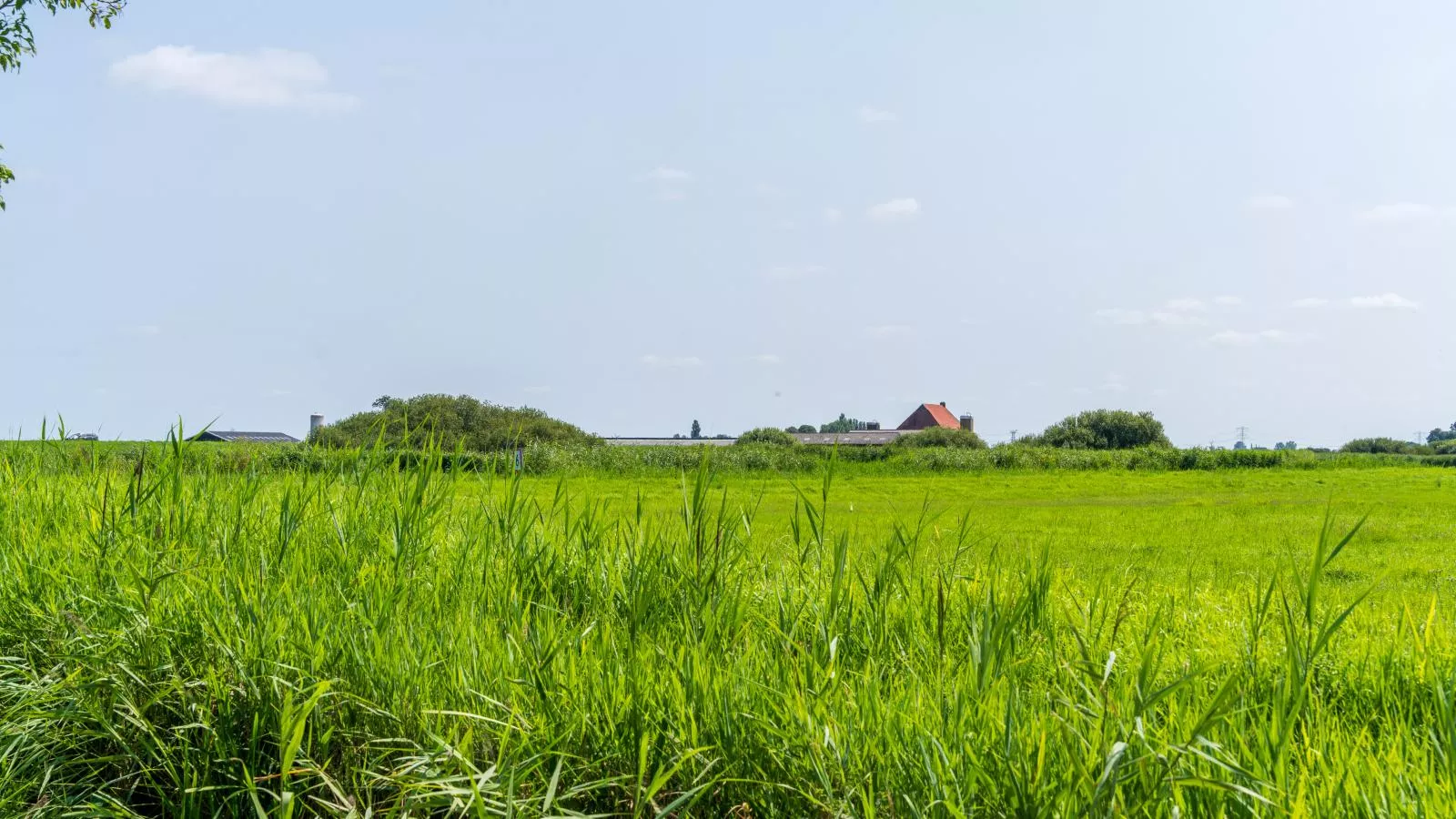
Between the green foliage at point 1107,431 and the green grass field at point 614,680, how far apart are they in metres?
40.2

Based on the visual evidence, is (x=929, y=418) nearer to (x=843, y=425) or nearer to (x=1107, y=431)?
(x=843, y=425)

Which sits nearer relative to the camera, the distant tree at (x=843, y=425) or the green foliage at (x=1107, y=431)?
the green foliage at (x=1107, y=431)

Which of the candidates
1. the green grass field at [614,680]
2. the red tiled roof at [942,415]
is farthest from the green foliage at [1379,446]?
the green grass field at [614,680]

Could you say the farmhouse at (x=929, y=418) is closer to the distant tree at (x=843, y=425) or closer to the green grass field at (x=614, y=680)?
the distant tree at (x=843, y=425)

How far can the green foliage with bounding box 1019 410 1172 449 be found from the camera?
42844 millimetres

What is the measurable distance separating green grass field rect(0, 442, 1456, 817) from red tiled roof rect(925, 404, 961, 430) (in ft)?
239

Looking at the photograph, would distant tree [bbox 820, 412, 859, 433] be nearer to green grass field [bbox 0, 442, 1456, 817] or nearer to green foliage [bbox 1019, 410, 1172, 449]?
green foliage [bbox 1019, 410, 1172, 449]

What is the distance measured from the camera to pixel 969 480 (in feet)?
75.3

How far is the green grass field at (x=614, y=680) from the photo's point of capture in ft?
6.32

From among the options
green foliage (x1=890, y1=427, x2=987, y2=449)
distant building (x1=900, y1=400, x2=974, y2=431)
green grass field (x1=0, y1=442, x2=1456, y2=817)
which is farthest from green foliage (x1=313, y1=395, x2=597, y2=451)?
distant building (x1=900, y1=400, x2=974, y2=431)

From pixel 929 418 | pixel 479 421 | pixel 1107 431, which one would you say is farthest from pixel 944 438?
pixel 929 418

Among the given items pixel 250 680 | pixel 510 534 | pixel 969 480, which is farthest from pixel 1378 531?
pixel 250 680

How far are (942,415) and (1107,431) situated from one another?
3301 centimetres

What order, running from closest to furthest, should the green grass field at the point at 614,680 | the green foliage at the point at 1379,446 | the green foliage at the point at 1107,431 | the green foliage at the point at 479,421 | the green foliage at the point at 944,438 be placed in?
the green grass field at the point at 614,680, the green foliage at the point at 479,421, the green foliage at the point at 944,438, the green foliage at the point at 1107,431, the green foliage at the point at 1379,446
